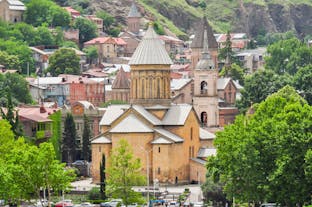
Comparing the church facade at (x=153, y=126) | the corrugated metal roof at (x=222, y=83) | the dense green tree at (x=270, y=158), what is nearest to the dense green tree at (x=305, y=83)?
the corrugated metal roof at (x=222, y=83)

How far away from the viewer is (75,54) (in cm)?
19700

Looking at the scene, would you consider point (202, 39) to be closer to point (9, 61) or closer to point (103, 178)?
point (9, 61)

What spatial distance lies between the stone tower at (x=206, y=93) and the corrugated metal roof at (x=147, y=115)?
61.5 feet

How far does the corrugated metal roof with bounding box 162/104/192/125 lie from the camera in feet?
441

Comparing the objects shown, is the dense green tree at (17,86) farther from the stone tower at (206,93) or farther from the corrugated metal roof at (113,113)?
the corrugated metal roof at (113,113)

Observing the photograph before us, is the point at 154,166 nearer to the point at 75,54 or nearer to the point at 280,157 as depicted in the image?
the point at 280,157

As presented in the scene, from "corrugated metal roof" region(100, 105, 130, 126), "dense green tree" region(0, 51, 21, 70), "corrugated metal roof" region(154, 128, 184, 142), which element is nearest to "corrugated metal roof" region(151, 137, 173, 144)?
"corrugated metal roof" region(154, 128, 184, 142)

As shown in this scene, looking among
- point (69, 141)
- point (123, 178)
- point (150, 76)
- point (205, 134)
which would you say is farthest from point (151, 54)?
point (123, 178)

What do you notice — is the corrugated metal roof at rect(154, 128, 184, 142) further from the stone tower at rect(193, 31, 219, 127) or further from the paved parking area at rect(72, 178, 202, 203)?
the stone tower at rect(193, 31, 219, 127)

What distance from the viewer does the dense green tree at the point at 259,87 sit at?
169 metres

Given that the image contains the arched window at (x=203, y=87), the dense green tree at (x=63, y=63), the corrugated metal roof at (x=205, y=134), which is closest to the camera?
the corrugated metal roof at (x=205, y=134)

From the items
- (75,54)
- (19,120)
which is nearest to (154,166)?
(19,120)

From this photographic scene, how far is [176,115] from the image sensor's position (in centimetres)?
13512

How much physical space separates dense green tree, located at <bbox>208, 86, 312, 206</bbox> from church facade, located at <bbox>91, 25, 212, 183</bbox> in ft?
80.9
